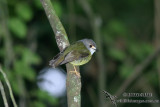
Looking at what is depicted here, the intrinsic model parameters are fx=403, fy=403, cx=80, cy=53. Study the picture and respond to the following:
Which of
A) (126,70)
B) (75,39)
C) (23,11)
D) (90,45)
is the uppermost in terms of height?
(23,11)

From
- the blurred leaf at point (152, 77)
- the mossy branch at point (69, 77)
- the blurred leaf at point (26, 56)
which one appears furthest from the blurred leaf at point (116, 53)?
the mossy branch at point (69, 77)

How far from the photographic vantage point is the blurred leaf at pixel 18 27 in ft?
19.1

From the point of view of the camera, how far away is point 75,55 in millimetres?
4453

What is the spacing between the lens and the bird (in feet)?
13.6

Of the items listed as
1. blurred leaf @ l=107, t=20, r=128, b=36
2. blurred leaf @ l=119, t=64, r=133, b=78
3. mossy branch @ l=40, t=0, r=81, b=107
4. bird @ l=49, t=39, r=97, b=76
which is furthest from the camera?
blurred leaf @ l=107, t=20, r=128, b=36

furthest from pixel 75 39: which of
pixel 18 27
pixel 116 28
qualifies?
pixel 18 27

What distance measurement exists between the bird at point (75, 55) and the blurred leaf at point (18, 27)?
1.25m

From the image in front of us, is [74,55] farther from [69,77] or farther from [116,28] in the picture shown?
[116,28]

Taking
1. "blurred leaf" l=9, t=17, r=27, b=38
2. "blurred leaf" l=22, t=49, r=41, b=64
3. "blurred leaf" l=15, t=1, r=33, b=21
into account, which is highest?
"blurred leaf" l=15, t=1, r=33, b=21

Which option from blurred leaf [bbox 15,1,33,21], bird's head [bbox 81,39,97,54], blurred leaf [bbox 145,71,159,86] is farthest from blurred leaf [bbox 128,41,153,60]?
bird's head [bbox 81,39,97,54]

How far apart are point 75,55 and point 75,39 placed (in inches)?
102

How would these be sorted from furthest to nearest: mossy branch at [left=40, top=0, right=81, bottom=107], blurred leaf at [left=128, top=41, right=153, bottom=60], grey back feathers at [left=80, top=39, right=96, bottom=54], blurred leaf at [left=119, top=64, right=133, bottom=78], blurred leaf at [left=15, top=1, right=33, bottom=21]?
blurred leaf at [left=128, top=41, right=153, bottom=60] < blurred leaf at [left=119, top=64, right=133, bottom=78] < blurred leaf at [left=15, top=1, right=33, bottom=21] < grey back feathers at [left=80, top=39, right=96, bottom=54] < mossy branch at [left=40, top=0, right=81, bottom=107]

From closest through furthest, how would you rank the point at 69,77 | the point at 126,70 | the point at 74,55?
the point at 69,77 → the point at 74,55 → the point at 126,70

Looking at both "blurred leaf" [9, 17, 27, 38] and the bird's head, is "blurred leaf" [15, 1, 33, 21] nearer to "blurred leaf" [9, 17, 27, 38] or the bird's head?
"blurred leaf" [9, 17, 27, 38]
